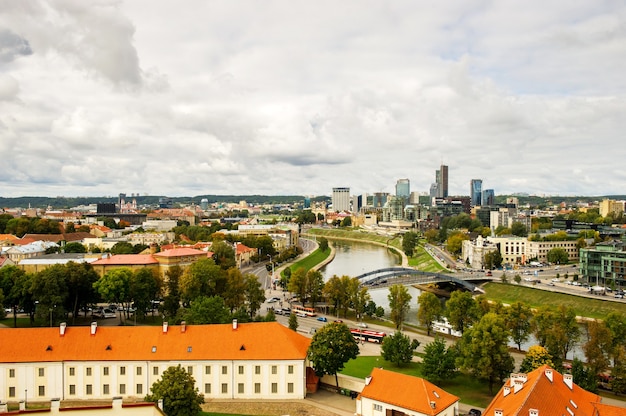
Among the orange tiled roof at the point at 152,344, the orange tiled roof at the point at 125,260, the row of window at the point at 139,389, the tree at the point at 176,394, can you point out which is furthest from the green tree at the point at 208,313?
the orange tiled roof at the point at 125,260

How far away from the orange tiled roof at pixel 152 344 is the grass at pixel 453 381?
6.04m

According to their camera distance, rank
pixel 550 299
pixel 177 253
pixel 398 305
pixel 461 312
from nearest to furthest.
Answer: pixel 461 312, pixel 398 305, pixel 550 299, pixel 177 253

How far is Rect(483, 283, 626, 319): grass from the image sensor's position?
56438 mm

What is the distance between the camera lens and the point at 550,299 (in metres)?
62.1

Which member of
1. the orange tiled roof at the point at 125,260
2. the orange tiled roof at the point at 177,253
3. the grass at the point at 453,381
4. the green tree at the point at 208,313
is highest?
the orange tiled roof at the point at 177,253

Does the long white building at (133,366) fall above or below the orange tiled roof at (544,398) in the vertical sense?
below

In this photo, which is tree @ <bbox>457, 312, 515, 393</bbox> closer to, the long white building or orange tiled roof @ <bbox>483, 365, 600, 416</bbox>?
orange tiled roof @ <bbox>483, 365, 600, 416</bbox>

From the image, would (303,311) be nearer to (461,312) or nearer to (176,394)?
(461,312)

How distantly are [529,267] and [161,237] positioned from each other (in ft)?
243

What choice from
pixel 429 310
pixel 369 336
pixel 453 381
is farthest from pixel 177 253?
pixel 453 381

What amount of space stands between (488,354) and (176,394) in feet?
63.8

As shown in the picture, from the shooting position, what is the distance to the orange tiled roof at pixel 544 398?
21.7 metres

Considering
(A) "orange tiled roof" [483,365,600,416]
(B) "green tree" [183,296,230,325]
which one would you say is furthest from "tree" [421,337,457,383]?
(B) "green tree" [183,296,230,325]

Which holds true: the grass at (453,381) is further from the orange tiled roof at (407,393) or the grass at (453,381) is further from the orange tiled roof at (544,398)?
the orange tiled roof at (544,398)
